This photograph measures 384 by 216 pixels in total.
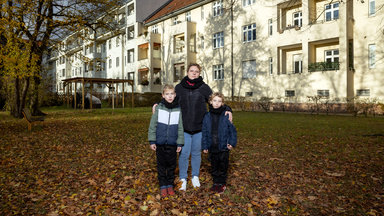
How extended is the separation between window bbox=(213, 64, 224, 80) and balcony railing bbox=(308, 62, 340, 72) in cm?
978

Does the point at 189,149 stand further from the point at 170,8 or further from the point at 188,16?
the point at 170,8

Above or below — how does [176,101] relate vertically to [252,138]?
above

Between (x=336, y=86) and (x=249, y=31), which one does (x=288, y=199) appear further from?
(x=249, y=31)

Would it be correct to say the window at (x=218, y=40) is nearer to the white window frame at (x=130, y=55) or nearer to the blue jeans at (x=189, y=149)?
the white window frame at (x=130, y=55)

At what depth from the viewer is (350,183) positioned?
16.0 ft

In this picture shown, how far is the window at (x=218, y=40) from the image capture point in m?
29.5

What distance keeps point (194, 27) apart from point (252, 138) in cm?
2443

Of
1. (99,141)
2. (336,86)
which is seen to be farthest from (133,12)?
(99,141)

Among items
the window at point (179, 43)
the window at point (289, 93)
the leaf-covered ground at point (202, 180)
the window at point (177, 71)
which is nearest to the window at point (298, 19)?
the window at point (289, 93)

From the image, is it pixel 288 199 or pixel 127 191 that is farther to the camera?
pixel 127 191

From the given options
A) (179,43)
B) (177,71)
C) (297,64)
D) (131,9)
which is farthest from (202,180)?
(131,9)

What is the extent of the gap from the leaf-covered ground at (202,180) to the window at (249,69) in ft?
59.8

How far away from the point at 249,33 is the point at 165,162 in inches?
969

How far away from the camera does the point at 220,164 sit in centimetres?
439
